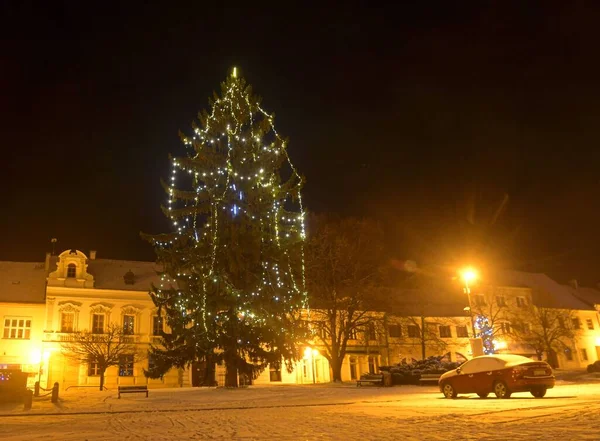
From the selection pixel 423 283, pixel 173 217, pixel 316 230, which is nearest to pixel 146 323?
pixel 316 230

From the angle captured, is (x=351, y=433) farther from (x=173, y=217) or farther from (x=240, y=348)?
(x=173, y=217)

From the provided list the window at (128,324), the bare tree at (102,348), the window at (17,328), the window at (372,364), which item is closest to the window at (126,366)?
the bare tree at (102,348)

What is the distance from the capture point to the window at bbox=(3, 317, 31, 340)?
1793 inches

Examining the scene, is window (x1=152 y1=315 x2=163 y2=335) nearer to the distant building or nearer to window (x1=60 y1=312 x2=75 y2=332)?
the distant building

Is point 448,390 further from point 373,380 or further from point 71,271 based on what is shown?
point 71,271

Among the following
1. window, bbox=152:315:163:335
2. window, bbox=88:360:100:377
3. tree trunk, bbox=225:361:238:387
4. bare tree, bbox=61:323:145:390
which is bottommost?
tree trunk, bbox=225:361:238:387

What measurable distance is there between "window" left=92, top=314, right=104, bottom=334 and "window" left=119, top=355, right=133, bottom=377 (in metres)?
3.09

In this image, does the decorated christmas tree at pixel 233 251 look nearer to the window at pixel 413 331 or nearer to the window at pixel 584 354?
the window at pixel 413 331

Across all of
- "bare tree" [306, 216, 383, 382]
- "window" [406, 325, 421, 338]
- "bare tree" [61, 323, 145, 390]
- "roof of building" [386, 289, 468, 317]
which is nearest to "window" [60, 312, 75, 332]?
"bare tree" [61, 323, 145, 390]

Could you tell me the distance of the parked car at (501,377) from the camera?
54.2 feet

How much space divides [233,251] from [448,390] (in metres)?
12.4

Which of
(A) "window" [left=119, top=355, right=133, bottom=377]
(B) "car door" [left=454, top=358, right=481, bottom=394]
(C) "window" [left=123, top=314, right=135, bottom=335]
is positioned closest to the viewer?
(B) "car door" [left=454, top=358, right=481, bottom=394]

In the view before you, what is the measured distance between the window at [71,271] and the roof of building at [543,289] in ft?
146

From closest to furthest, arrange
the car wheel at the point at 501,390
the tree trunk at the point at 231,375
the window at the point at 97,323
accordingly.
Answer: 1. the car wheel at the point at 501,390
2. the tree trunk at the point at 231,375
3. the window at the point at 97,323
